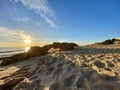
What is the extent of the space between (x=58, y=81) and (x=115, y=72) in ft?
4.33

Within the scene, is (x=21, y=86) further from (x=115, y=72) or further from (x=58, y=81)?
(x=115, y=72)

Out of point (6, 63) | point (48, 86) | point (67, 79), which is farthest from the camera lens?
point (6, 63)

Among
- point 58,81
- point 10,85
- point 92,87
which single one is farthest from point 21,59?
point 92,87

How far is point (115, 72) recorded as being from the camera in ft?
12.4

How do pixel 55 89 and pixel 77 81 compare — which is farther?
pixel 77 81

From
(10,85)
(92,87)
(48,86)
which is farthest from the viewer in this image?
(10,85)

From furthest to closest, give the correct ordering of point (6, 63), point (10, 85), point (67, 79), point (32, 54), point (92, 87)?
1. point (32, 54)
2. point (6, 63)
3. point (10, 85)
4. point (67, 79)
5. point (92, 87)

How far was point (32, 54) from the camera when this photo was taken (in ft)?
31.2

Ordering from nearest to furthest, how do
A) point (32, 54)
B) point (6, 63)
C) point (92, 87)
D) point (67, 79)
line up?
1. point (92, 87)
2. point (67, 79)
3. point (6, 63)
4. point (32, 54)

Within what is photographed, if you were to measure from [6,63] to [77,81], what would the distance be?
606 centimetres

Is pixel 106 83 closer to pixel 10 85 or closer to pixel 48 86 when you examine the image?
pixel 48 86

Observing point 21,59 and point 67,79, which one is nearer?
point 67,79

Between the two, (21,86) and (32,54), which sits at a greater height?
(32,54)

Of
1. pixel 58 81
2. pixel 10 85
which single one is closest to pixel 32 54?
pixel 10 85
